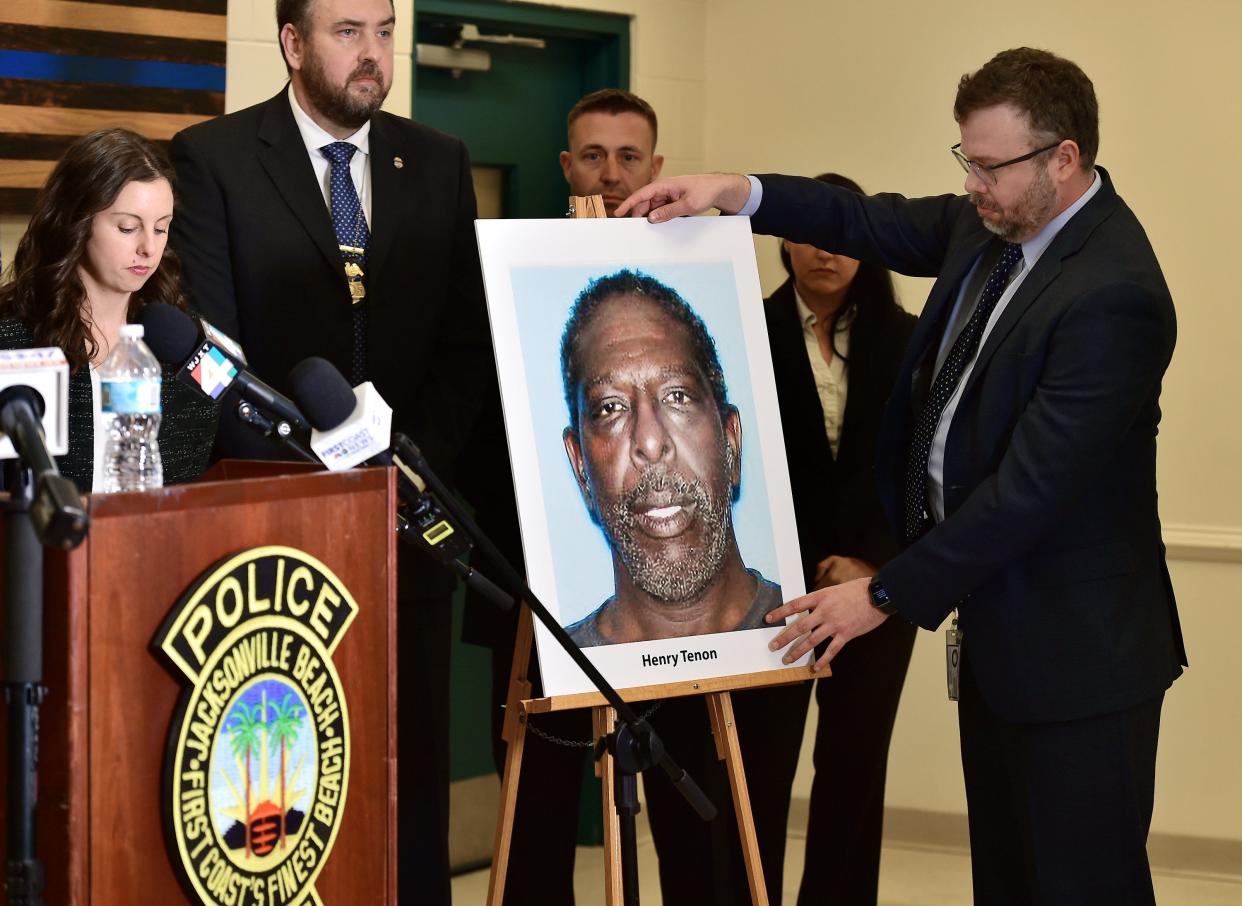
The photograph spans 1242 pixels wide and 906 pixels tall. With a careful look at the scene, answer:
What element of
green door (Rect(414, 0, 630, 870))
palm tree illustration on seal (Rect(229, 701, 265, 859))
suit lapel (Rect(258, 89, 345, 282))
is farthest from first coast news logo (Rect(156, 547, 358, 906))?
green door (Rect(414, 0, 630, 870))

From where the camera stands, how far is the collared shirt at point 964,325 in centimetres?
236

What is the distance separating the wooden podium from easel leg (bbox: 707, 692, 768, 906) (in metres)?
0.99

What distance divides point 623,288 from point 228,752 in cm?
131

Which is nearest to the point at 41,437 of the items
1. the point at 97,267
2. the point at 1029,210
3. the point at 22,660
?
the point at 22,660

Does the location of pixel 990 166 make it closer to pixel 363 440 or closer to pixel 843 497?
pixel 843 497

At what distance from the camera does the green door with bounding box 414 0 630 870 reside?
4055mm

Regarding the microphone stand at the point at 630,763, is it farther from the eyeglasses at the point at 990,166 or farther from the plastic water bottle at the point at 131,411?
the eyeglasses at the point at 990,166

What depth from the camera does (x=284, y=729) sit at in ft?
4.84

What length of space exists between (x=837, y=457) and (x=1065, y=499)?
2.84ft

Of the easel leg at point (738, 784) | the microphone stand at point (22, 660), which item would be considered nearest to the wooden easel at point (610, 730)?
the easel leg at point (738, 784)

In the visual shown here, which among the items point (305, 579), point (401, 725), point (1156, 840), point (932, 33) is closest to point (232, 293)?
point (401, 725)

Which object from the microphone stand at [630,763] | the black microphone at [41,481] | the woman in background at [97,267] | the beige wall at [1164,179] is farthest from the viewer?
the beige wall at [1164,179]

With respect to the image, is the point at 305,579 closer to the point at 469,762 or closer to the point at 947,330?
the point at 947,330

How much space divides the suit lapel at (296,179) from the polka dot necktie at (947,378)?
1.07 metres
